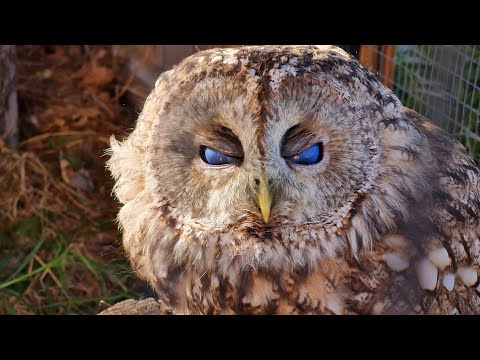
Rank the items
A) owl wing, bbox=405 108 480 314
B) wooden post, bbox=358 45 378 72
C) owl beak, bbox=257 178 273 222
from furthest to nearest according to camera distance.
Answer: wooden post, bbox=358 45 378 72 < owl wing, bbox=405 108 480 314 < owl beak, bbox=257 178 273 222

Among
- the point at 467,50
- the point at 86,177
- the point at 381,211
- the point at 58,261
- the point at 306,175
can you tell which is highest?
the point at 467,50

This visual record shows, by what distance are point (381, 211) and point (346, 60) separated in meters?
0.34

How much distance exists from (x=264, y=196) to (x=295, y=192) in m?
0.08

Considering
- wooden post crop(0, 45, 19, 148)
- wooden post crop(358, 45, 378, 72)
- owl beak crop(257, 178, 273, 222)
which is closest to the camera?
owl beak crop(257, 178, 273, 222)

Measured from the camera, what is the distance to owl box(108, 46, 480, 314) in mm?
1276

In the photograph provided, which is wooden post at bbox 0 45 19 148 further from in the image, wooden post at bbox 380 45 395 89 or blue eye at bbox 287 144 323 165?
blue eye at bbox 287 144 323 165

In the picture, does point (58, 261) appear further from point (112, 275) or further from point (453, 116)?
point (453, 116)

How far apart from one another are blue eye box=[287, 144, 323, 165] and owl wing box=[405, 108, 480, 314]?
0.31 metres

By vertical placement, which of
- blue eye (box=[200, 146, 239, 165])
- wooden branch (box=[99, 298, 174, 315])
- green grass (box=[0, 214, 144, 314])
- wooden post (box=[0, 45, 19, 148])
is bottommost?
green grass (box=[0, 214, 144, 314])

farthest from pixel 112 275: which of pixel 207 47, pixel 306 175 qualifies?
pixel 306 175

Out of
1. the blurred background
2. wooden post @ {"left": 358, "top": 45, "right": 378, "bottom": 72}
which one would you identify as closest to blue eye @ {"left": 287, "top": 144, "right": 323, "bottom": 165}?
wooden post @ {"left": 358, "top": 45, "right": 378, "bottom": 72}

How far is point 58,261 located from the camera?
8.07 feet

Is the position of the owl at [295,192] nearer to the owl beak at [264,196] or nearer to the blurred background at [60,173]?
the owl beak at [264,196]

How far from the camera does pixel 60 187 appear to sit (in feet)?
8.68
